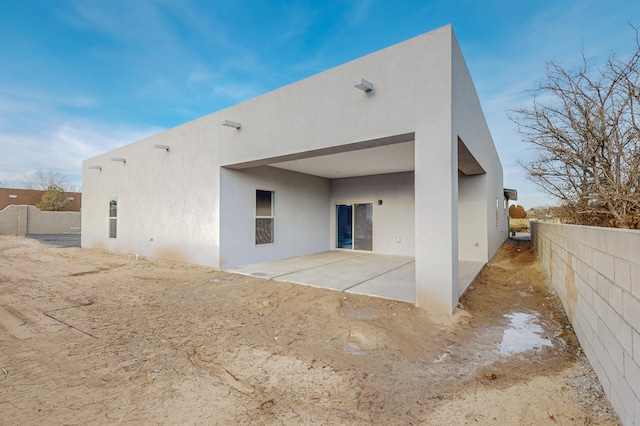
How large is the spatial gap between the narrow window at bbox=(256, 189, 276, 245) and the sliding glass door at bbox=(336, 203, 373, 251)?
3.15 m

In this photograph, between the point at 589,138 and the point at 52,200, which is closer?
the point at 589,138

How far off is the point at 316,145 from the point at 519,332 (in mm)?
4377

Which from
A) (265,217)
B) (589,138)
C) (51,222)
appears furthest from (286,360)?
(51,222)

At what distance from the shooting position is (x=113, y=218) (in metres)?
11.9

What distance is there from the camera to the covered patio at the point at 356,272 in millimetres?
5648

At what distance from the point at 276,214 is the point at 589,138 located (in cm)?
752

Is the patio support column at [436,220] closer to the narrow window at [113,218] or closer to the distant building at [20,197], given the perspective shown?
the narrow window at [113,218]

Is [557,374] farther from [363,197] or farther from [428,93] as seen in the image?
[363,197]

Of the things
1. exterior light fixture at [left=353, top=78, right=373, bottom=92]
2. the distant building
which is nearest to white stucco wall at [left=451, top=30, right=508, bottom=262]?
exterior light fixture at [left=353, top=78, right=373, bottom=92]

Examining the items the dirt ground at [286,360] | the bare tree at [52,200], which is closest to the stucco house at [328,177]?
the dirt ground at [286,360]

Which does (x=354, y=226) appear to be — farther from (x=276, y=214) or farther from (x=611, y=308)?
(x=611, y=308)

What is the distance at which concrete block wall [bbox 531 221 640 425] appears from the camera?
6.19 feet

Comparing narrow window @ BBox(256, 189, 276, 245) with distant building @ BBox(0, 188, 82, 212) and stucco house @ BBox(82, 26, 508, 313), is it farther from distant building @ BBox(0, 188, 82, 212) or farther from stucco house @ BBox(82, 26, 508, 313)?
distant building @ BBox(0, 188, 82, 212)

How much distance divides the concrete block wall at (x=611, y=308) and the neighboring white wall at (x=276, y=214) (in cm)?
703
